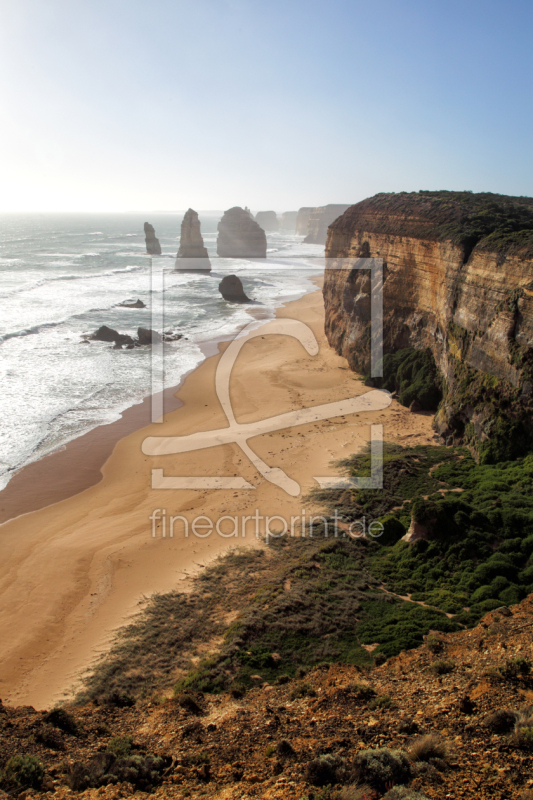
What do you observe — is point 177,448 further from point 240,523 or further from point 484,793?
point 484,793

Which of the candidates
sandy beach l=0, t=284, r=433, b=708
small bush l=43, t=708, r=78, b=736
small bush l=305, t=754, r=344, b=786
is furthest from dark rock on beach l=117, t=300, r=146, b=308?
small bush l=305, t=754, r=344, b=786

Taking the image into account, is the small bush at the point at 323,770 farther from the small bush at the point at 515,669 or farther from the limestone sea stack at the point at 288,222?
the limestone sea stack at the point at 288,222

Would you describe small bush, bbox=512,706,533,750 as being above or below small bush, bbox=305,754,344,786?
above

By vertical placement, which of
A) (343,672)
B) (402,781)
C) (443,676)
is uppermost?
(402,781)

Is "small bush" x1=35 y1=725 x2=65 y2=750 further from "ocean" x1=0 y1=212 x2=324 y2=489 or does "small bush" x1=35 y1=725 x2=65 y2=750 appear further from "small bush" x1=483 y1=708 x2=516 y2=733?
"ocean" x1=0 y1=212 x2=324 y2=489

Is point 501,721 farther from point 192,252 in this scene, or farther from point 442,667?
point 192,252

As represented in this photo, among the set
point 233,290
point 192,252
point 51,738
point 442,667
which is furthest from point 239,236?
point 51,738

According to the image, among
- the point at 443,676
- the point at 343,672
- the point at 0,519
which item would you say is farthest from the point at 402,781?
the point at 0,519
